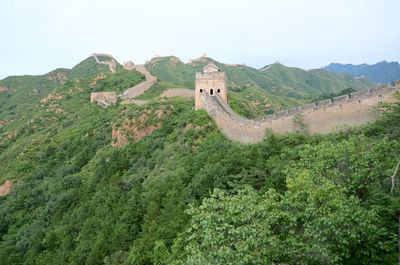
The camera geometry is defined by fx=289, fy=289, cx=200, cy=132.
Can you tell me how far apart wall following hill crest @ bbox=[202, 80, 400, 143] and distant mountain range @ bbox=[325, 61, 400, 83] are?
10720 cm

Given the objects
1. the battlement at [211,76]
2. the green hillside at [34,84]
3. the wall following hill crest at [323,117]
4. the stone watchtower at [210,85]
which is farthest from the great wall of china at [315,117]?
the green hillside at [34,84]

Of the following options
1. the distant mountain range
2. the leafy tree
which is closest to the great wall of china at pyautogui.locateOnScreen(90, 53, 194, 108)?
the leafy tree

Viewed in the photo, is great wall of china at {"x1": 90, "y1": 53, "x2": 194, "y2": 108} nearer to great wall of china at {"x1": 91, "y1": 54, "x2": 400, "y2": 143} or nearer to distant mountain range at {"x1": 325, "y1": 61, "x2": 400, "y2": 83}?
great wall of china at {"x1": 91, "y1": 54, "x2": 400, "y2": 143}

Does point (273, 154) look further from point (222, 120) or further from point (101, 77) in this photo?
point (101, 77)

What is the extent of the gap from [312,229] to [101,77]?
61705 mm

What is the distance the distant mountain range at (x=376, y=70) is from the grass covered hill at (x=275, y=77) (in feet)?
26.2

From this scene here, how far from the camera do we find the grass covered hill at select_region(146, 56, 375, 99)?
95631 millimetres

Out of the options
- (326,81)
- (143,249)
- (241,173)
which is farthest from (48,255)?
(326,81)

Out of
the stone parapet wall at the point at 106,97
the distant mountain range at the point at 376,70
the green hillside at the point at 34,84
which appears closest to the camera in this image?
the stone parapet wall at the point at 106,97

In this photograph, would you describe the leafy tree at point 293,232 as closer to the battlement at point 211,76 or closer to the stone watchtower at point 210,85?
the stone watchtower at point 210,85

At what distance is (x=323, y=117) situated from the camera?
1848cm

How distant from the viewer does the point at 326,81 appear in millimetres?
116250

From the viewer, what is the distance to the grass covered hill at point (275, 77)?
95.6 metres

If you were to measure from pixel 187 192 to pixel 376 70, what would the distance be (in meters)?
154
